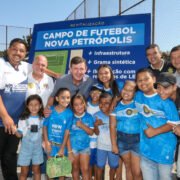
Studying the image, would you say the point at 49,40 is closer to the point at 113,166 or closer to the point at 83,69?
the point at 83,69

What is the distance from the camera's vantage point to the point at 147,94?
7.06 ft

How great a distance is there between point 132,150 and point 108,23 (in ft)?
9.12

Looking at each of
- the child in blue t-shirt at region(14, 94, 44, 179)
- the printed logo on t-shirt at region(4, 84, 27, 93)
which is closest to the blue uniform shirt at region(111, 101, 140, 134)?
the child in blue t-shirt at region(14, 94, 44, 179)

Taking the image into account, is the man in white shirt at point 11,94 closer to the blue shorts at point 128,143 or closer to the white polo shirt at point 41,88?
the white polo shirt at point 41,88

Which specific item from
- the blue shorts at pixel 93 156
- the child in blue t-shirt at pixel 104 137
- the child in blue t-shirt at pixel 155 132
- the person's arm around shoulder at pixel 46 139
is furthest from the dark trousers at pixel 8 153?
the child in blue t-shirt at pixel 155 132

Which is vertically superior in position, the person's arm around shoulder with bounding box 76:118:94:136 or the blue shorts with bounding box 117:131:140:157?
the person's arm around shoulder with bounding box 76:118:94:136

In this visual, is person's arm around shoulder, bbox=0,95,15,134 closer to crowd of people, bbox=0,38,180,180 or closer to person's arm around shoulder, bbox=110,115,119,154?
crowd of people, bbox=0,38,180,180

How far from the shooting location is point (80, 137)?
259cm

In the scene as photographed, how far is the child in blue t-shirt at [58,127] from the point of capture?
2.54 meters

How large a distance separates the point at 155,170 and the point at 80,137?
1037 mm

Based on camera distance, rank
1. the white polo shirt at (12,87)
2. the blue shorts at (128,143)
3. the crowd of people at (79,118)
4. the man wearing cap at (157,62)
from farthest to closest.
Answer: the man wearing cap at (157,62) → the white polo shirt at (12,87) → the blue shorts at (128,143) → the crowd of people at (79,118)

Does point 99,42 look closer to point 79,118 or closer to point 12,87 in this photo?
point 79,118

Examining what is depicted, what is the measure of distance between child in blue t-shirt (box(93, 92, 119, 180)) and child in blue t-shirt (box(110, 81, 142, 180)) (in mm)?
170

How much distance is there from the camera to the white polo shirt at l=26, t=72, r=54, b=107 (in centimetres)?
281
